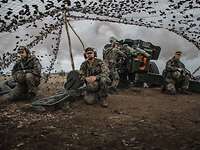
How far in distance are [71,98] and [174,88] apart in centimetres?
403

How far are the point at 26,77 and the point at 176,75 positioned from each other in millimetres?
4678

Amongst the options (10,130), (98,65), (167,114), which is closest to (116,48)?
(98,65)

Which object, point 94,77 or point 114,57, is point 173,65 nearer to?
point 114,57

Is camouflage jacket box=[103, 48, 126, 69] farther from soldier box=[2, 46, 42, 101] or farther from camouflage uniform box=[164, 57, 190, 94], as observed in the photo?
soldier box=[2, 46, 42, 101]

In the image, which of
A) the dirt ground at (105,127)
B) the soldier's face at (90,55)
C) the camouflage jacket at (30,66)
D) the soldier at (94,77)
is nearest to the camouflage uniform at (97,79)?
the soldier at (94,77)

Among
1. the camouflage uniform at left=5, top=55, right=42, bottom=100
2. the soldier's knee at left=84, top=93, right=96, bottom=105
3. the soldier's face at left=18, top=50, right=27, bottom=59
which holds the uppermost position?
the soldier's face at left=18, top=50, right=27, bottom=59

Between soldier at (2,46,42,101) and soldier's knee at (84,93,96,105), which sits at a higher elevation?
soldier at (2,46,42,101)

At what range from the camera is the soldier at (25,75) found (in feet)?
31.7

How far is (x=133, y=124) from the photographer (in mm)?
7262

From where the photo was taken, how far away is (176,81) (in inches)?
477

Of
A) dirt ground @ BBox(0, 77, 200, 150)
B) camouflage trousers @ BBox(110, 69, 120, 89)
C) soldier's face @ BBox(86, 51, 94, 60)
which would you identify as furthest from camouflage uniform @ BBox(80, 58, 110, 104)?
camouflage trousers @ BBox(110, 69, 120, 89)

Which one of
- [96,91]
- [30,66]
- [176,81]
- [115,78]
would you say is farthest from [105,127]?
[176,81]

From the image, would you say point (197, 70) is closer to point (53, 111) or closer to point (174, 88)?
point (174, 88)

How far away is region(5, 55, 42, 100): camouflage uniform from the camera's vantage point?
966 cm
